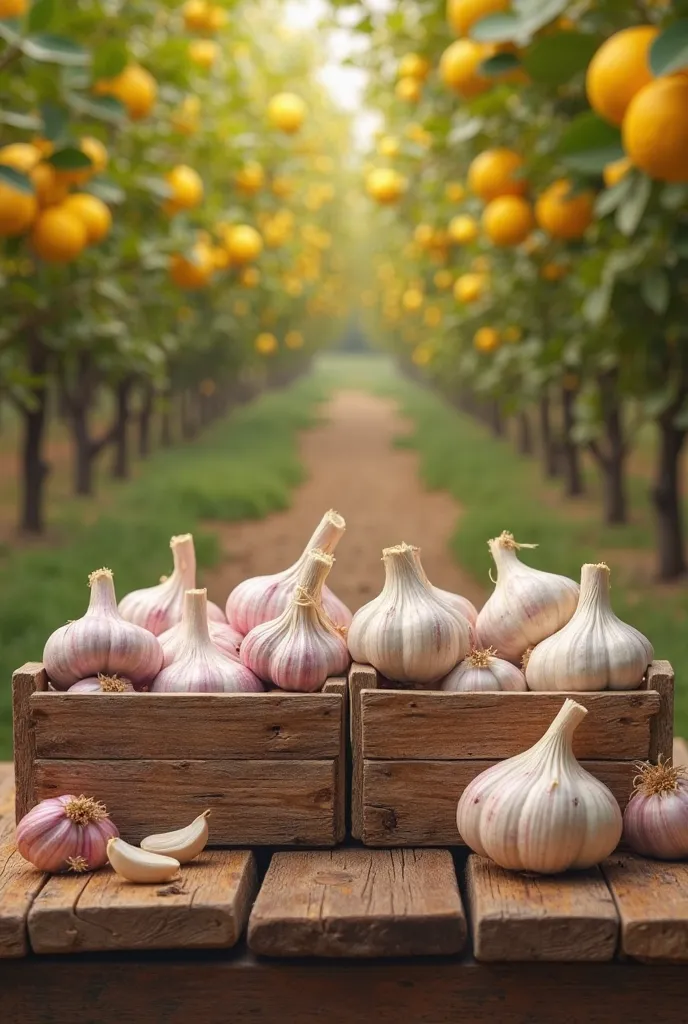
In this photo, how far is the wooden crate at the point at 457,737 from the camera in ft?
8.54

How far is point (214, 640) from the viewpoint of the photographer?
2.93m

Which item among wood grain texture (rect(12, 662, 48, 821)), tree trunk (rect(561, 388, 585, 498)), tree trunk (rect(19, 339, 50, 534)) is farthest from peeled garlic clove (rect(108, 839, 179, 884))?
tree trunk (rect(561, 388, 585, 498))

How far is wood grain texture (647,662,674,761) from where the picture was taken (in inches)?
103

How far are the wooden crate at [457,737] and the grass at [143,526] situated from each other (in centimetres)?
303

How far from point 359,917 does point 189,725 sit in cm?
52

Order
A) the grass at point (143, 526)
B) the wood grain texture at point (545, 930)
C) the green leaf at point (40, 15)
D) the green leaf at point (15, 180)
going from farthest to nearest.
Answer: the grass at point (143, 526) < the green leaf at point (15, 180) < the green leaf at point (40, 15) < the wood grain texture at point (545, 930)

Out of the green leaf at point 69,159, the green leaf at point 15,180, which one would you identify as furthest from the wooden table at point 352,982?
the green leaf at point 69,159

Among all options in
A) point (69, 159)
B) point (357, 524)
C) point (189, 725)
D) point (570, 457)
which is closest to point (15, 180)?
point (69, 159)

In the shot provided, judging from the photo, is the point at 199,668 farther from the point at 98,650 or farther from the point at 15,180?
the point at 15,180

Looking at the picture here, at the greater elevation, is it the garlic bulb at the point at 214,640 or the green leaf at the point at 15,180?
the green leaf at the point at 15,180

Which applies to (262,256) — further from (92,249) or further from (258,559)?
(92,249)

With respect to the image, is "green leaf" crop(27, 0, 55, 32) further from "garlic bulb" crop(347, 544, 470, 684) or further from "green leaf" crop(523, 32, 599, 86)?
"garlic bulb" crop(347, 544, 470, 684)

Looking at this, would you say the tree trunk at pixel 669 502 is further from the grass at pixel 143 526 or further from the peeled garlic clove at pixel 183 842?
the peeled garlic clove at pixel 183 842

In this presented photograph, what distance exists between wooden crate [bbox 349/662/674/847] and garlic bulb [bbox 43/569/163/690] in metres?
0.44
